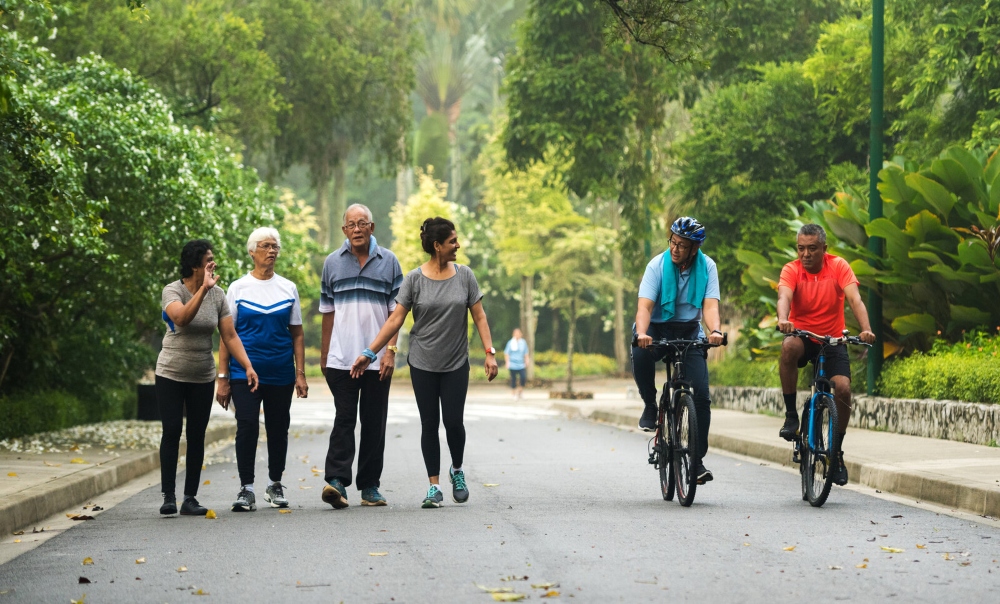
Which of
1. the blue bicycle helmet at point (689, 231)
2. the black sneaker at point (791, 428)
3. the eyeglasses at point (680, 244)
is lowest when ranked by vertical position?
the black sneaker at point (791, 428)

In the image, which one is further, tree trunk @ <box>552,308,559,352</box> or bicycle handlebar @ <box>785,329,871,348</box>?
tree trunk @ <box>552,308,559,352</box>

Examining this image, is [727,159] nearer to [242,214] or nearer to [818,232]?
[242,214]

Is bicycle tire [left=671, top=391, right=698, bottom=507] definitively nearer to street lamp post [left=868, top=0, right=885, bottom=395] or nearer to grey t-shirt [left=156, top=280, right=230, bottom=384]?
grey t-shirt [left=156, top=280, right=230, bottom=384]

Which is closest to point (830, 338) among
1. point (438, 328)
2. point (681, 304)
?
point (681, 304)

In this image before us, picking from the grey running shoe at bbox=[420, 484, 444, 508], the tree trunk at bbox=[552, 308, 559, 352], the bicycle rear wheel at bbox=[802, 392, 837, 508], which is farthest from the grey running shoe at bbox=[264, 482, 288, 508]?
the tree trunk at bbox=[552, 308, 559, 352]

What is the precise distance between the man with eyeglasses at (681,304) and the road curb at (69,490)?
4.26m

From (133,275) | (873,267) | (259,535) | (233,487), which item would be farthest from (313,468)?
(873,267)

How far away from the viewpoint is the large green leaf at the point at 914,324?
16480 mm

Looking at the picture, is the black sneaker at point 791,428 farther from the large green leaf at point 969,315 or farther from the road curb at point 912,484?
the large green leaf at point 969,315

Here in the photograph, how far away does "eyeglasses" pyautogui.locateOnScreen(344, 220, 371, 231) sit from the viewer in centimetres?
958

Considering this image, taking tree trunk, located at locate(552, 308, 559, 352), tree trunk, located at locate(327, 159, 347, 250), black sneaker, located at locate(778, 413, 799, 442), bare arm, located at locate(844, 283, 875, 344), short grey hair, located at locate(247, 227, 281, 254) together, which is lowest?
black sneaker, located at locate(778, 413, 799, 442)

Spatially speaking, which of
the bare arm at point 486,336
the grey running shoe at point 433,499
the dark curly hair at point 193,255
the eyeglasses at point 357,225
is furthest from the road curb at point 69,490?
the bare arm at point 486,336

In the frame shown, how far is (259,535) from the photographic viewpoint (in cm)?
825

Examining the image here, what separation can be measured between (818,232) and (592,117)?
55.5 ft
